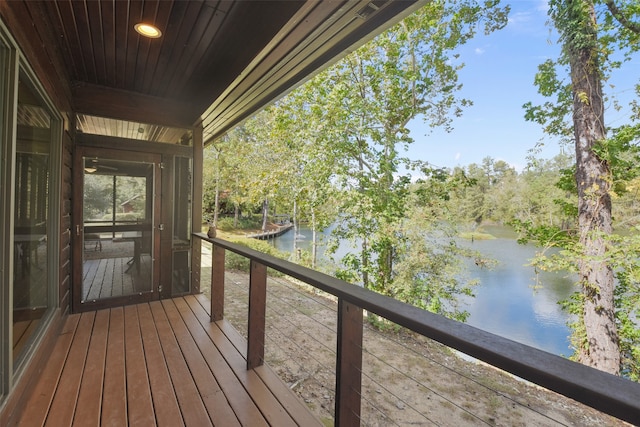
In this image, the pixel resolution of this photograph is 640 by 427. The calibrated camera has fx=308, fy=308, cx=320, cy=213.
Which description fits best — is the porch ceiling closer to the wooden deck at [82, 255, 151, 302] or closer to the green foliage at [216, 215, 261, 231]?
the wooden deck at [82, 255, 151, 302]

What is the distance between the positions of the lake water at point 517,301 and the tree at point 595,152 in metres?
1.07

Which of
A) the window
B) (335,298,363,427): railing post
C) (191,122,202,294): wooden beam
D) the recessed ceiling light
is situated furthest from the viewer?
(191,122,202,294): wooden beam

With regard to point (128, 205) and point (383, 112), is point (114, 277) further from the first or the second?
point (383, 112)

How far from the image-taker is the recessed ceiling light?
1.97m

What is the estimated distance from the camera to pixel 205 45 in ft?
7.04

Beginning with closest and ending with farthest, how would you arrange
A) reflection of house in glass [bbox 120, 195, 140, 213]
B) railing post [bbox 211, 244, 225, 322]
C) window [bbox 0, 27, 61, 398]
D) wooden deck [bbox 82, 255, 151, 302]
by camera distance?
window [bbox 0, 27, 61, 398] < railing post [bbox 211, 244, 225, 322] < wooden deck [bbox 82, 255, 151, 302] < reflection of house in glass [bbox 120, 195, 140, 213]

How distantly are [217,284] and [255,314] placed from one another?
3.23 ft

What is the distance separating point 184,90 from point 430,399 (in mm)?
4289

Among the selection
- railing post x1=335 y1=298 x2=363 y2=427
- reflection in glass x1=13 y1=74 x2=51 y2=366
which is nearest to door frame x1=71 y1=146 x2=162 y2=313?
reflection in glass x1=13 y1=74 x2=51 y2=366

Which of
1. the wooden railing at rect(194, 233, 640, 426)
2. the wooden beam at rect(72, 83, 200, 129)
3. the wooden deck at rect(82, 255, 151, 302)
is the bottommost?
the wooden deck at rect(82, 255, 151, 302)

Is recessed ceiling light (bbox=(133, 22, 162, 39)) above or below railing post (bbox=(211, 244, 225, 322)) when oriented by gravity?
above

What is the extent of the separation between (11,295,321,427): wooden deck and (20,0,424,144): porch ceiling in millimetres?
2056

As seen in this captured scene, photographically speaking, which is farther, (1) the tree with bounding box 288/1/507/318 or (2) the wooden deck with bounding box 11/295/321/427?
(1) the tree with bounding box 288/1/507/318

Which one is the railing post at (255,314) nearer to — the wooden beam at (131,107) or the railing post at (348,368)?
the railing post at (348,368)
